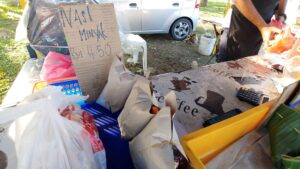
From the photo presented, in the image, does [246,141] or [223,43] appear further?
[223,43]

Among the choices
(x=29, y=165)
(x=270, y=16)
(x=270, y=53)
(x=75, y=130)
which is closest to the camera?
(x=29, y=165)

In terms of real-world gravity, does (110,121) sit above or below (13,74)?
above

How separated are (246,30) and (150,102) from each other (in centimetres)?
126

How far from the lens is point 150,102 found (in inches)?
21.8

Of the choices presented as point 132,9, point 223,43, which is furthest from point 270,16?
point 132,9

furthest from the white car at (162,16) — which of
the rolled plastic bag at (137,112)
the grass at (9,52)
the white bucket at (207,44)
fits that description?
the rolled plastic bag at (137,112)

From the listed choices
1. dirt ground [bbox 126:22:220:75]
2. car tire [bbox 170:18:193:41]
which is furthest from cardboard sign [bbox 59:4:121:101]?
car tire [bbox 170:18:193:41]

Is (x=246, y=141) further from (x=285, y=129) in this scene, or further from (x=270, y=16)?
(x=270, y=16)

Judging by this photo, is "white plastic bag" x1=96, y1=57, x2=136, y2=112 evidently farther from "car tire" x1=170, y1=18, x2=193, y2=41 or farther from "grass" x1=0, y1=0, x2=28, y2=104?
"car tire" x1=170, y1=18, x2=193, y2=41

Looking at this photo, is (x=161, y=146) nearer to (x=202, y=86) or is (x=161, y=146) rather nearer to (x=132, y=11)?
(x=202, y=86)

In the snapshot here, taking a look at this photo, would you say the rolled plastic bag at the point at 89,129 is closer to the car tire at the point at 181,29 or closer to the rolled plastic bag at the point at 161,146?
the rolled plastic bag at the point at 161,146

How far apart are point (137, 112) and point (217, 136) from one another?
Answer: 0.25 meters

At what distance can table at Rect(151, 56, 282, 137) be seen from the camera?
824 millimetres

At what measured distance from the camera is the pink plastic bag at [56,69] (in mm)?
870
